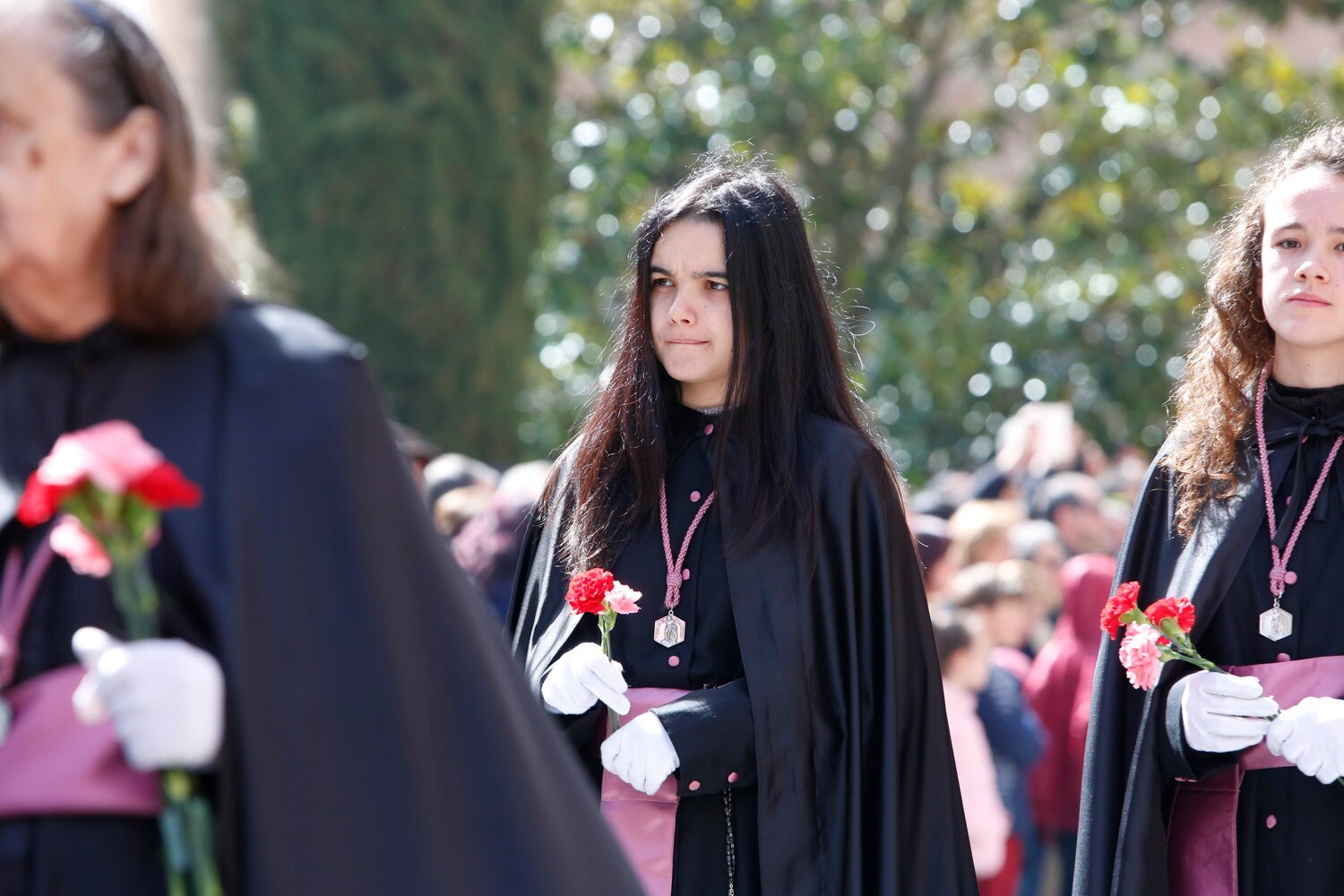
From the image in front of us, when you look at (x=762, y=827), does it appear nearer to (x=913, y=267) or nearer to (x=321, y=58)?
(x=321, y=58)

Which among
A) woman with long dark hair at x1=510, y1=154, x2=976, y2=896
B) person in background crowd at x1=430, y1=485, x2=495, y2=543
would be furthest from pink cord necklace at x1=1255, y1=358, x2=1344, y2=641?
person in background crowd at x1=430, y1=485, x2=495, y2=543

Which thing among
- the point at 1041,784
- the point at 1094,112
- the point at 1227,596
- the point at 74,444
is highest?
the point at 1094,112

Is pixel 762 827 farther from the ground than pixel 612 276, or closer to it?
closer to it

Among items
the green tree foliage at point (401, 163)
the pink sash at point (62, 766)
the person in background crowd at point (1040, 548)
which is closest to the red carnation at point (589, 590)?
the pink sash at point (62, 766)

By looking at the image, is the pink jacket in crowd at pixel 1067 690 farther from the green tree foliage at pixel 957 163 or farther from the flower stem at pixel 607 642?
the green tree foliage at pixel 957 163

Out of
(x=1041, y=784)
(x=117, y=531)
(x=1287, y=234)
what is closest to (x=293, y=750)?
(x=117, y=531)

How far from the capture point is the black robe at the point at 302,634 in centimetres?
189

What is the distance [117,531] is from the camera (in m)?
1.80

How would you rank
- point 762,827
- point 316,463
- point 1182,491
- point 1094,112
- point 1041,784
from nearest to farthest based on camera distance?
point 316,463 < point 762,827 < point 1182,491 < point 1041,784 < point 1094,112

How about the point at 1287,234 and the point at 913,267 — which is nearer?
the point at 1287,234

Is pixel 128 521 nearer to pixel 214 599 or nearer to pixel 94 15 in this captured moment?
pixel 214 599

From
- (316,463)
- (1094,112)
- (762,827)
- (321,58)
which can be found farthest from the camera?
(1094,112)

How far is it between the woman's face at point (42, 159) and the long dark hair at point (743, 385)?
1.88 metres

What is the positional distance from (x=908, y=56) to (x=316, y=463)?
44.3 feet
